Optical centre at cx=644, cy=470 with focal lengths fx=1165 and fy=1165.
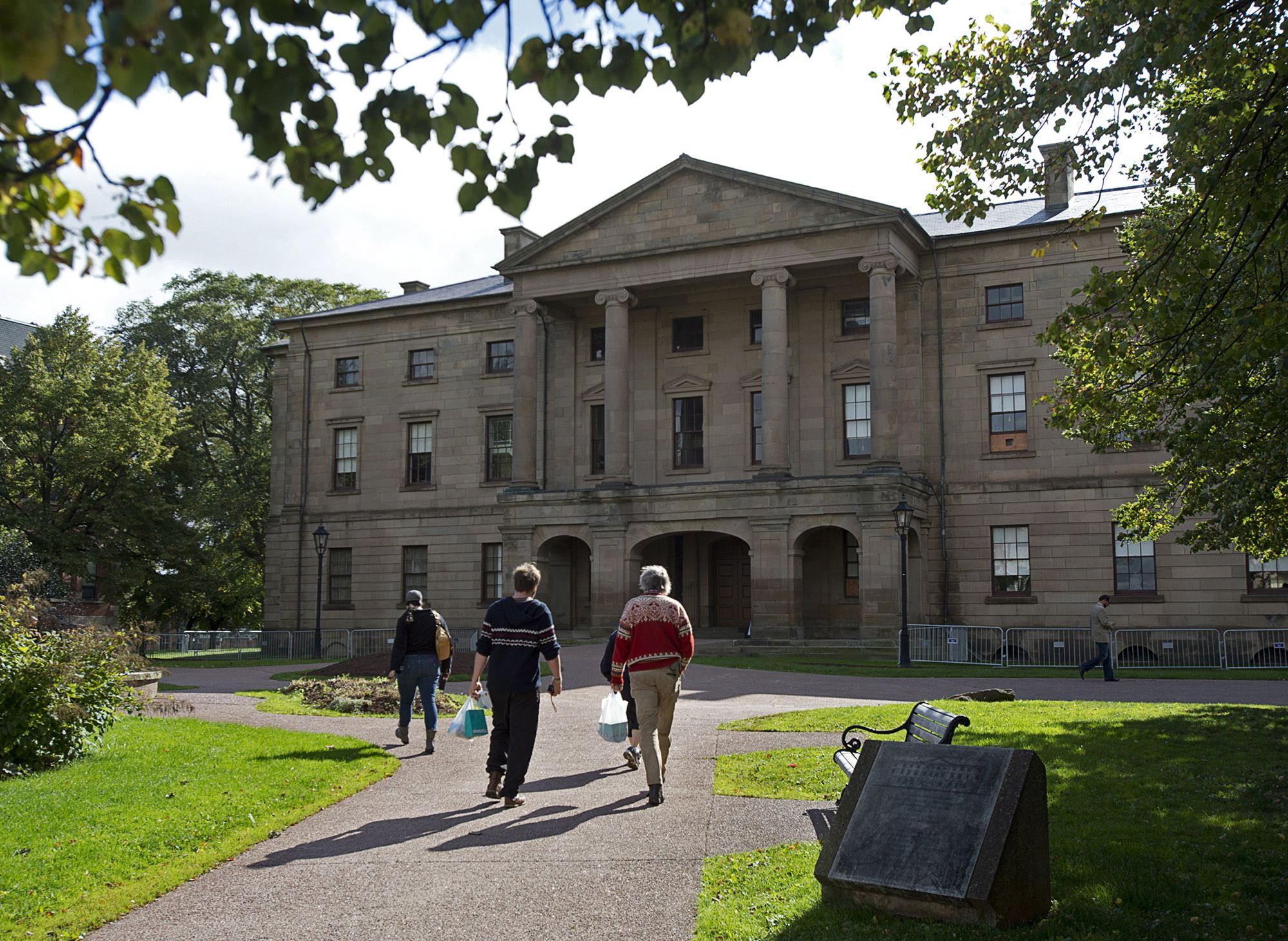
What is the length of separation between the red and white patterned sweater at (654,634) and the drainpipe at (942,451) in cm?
2714

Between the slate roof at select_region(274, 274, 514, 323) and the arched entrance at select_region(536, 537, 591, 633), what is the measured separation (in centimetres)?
1039

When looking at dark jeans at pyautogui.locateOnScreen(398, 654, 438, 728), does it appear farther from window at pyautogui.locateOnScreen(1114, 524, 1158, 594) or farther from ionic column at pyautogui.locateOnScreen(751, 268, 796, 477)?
window at pyautogui.locateOnScreen(1114, 524, 1158, 594)

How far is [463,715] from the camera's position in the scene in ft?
39.2

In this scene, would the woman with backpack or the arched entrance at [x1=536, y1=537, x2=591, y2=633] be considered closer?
the woman with backpack

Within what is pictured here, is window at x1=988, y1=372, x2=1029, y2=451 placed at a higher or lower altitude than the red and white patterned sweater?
higher

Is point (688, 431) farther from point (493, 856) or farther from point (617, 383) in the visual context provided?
point (493, 856)

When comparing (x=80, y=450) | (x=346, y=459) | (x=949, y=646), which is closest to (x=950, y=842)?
(x=949, y=646)

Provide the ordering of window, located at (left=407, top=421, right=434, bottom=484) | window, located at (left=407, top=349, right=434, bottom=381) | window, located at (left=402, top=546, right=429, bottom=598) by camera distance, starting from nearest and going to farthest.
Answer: window, located at (left=402, top=546, right=429, bottom=598), window, located at (left=407, top=421, right=434, bottom=484), window, located at (left=407, top=349, right=434, bottom=381)

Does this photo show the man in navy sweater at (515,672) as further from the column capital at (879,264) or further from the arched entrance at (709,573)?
the arched entrance at (709,573)

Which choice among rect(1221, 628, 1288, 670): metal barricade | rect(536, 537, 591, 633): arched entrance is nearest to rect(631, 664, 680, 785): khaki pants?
rect(1221, 628, 1288, 670): metal barricade

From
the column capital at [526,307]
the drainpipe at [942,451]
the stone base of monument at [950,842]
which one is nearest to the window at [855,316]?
the drainpipe at [942,451]

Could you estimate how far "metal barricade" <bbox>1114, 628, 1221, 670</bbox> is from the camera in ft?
106

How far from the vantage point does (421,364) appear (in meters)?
46.7

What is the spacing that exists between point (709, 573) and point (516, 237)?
60.8ft
